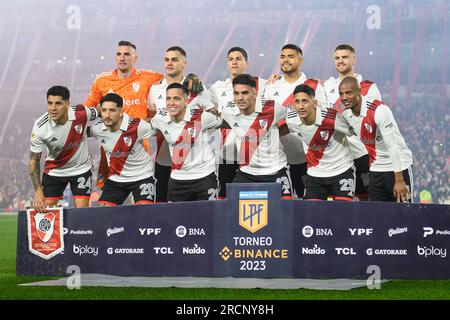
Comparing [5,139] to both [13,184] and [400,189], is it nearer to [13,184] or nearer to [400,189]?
[13,184]

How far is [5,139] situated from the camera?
144 feet

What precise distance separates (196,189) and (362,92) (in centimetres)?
241

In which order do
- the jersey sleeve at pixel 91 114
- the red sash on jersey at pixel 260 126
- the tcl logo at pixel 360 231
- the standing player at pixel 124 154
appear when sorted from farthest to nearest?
the jersey sleeve at pixel 91 114
the standing player at pixel 124 154
the red sash on jersey at pixel 260 126
the tcl logo at pixel 360 231

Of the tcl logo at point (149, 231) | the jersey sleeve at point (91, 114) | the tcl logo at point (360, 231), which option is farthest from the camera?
the jersey sleeve at point (91, 114)

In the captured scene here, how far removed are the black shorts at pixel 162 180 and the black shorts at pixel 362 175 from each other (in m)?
2.47

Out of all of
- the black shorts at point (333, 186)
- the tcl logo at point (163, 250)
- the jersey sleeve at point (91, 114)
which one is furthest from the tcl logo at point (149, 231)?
the black shorts at point (333, 186)

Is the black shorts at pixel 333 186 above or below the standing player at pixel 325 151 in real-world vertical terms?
below

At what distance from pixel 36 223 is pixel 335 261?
3.64m

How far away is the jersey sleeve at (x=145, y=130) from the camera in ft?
36.6

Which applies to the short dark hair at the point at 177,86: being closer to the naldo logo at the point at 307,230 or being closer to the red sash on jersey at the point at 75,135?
the red sash on jersey at the point at 75,135

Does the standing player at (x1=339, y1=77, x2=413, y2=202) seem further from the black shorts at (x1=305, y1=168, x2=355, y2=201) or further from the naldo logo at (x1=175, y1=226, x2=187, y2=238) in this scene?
the naldo logo at (x1=175, y1=226, x2=187, y2=238)

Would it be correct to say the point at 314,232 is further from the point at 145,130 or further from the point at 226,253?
the point at 145,130

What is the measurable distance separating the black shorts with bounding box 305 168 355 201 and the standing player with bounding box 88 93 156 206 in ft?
6.62

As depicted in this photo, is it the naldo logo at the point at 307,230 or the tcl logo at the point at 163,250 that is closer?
the naldo logo at the point at 307,230
